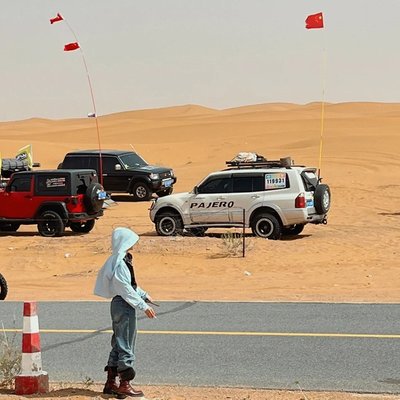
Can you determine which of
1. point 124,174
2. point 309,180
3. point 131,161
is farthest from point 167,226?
point 131,161

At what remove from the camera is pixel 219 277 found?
18.4 metres

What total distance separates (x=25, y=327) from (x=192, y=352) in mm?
2702

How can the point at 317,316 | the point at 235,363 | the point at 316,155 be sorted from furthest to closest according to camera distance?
the point at 316,155 < the point at 317,316 < the point at 235,363

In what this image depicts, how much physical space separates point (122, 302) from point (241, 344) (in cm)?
299

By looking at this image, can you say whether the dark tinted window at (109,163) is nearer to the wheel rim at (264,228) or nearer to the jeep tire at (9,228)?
the jeep tire at (9,228)

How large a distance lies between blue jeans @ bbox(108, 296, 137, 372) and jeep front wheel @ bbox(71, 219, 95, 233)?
17611mm

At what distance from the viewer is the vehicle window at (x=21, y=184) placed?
25156 mm

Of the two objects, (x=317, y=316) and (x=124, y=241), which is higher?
(x=124, y=241)

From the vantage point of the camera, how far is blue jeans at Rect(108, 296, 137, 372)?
26.6ft

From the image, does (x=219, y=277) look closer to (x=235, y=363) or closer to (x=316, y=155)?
(x=235, y=363)

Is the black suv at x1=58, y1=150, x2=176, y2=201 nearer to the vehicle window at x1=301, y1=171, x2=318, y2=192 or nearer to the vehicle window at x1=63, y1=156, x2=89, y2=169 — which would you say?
the vehicle window at x1=63, y1=156, x2=89, y2=169

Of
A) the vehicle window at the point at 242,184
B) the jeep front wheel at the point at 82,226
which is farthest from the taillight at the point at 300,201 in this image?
the jeep front wheel at the point at 82,226

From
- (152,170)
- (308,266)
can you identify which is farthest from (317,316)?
(152,170)

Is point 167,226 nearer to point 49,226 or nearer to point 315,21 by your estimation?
point 49,226
